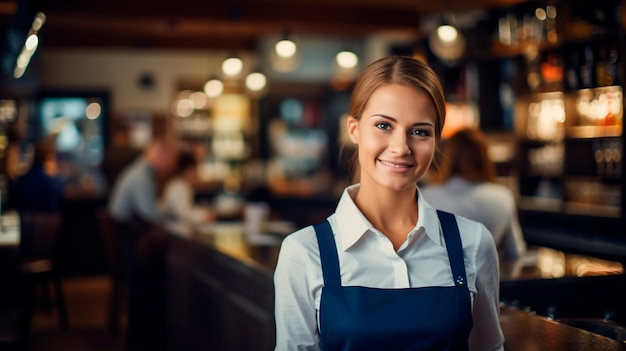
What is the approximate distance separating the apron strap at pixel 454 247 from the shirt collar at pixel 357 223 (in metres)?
0.02

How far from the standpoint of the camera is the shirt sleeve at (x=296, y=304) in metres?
1.73

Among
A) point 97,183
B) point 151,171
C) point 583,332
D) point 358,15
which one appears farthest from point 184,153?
point 583,332

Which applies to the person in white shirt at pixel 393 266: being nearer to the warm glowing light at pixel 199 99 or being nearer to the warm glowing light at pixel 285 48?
the warm glowing light at pixel 285 48

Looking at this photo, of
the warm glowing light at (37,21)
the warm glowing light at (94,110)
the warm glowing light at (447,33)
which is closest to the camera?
the warm glowing light at (37,21)

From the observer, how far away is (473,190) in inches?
161

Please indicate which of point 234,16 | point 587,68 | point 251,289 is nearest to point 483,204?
point 251,289

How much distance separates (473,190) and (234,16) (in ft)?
18.2

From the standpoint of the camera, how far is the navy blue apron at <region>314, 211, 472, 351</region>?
1.66 meters

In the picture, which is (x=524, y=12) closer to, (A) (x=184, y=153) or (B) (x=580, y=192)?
(B) (x=580, y=192)

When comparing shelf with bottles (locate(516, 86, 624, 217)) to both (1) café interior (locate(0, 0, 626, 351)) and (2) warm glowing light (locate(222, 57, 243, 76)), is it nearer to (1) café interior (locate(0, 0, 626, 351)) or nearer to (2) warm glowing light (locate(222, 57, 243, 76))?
(1) café interior (locate(0, 0, 626, 351))

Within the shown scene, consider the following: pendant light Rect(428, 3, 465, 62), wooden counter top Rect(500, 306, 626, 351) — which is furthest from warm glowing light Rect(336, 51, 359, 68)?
wooden counter top Rect(500, 306, 626, 351)

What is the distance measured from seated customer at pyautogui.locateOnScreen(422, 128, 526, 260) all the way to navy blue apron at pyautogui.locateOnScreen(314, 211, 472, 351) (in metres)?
2.37

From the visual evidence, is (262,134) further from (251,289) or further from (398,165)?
(398,165)

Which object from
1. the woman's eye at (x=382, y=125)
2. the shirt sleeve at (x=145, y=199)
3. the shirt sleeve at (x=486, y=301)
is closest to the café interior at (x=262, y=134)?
the shirt sleeve at (x=486, y=301)
